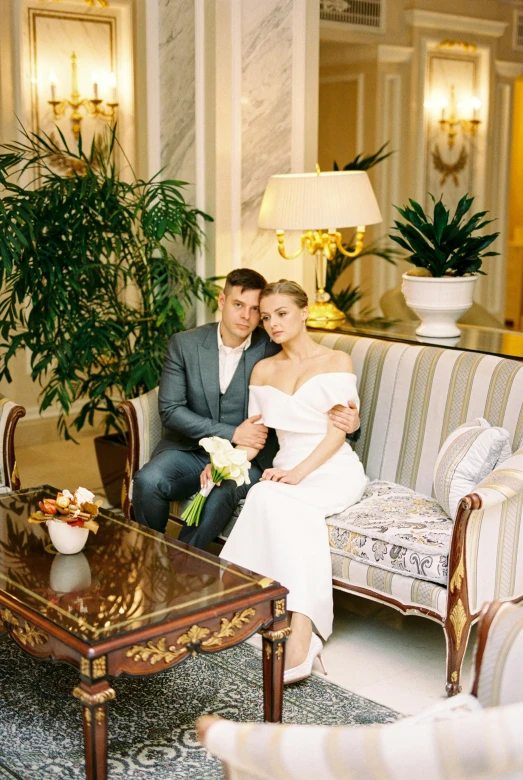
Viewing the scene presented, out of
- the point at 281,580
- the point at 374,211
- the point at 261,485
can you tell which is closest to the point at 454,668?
the point at 281,580

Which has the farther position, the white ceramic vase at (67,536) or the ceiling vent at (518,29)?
the ceiling vent at (518,29)

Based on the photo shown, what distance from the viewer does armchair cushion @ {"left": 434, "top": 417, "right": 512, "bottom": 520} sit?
3.44m

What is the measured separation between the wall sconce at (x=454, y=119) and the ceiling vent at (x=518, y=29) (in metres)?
0.71

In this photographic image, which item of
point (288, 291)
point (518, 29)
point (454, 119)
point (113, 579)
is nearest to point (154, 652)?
point (113, 579)

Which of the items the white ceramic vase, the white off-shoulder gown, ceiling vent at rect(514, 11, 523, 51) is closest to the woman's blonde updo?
the white off-shoulder gown

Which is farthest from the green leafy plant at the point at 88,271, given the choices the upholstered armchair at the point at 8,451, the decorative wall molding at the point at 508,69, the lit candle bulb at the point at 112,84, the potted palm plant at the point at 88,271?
the decorative wall molding at the point at 508,69

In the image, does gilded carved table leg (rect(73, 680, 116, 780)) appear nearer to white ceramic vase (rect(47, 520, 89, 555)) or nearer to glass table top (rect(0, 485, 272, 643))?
glass table top (rect(0, 485, 272, 643))

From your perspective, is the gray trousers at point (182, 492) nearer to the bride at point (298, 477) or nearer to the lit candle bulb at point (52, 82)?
the bride at point (298, 477)

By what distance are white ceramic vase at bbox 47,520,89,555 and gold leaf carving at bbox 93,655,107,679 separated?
2.13 feet

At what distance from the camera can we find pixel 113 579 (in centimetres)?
286

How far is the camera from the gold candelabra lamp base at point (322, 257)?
15.9 feet

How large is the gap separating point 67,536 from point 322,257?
2.38 meters

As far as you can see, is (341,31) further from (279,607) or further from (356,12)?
(279,607)

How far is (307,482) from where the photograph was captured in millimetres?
3771
